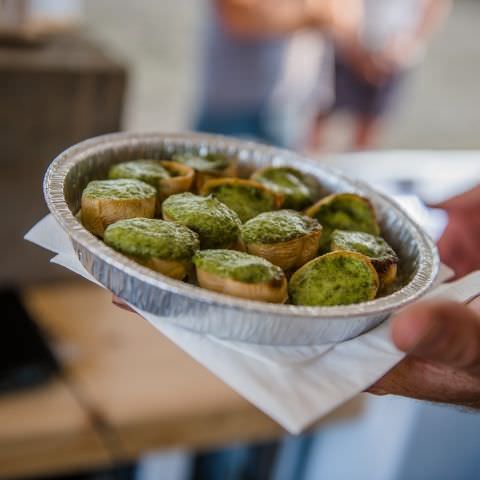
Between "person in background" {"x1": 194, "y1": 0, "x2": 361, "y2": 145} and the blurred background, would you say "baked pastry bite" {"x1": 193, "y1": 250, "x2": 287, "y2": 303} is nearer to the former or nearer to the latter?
the blurred background

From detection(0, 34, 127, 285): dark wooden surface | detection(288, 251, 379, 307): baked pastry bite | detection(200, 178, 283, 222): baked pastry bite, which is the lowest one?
detection(0, 34, 127, 285): dark wooden surface

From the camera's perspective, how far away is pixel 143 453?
1254 millimetres

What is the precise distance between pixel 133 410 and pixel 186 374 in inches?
5.5

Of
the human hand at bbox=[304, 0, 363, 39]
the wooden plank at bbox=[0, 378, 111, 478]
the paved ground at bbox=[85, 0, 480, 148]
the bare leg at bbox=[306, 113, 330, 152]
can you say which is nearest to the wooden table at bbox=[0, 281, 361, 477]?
the wooden plank at bbox=[0, 378, 111, 478]

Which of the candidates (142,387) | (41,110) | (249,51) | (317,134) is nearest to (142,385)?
(142,387)

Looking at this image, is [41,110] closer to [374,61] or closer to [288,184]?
[288,184]

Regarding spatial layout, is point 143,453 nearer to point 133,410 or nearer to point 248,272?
point 133,410

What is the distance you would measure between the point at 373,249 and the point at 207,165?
22cm

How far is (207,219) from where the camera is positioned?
710 mm

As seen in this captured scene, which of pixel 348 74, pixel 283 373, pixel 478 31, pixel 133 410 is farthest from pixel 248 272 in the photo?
pixel 478 31

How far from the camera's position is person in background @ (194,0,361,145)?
212 centimetres

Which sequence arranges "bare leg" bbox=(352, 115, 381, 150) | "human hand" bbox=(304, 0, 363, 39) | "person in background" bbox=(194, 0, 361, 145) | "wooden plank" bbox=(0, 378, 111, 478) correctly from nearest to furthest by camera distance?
"wooden plank" bbox=(0, 378, 111, 478)
"person in background" bbox=(194, 0, 361, 145)
"human hand" bbox=(304, 0, 363, 39)
"bare leg" bbox=(352, 115, 381, 150)

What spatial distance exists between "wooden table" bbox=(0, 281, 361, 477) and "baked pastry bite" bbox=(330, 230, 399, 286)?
600 millimetres

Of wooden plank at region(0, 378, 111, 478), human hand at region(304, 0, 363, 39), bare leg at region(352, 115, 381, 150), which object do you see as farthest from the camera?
bare leg at region(352, 115, 381, 150)
